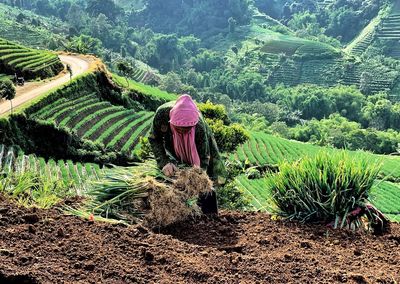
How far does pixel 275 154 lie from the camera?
163 ft

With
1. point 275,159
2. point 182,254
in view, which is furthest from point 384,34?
point 182,254

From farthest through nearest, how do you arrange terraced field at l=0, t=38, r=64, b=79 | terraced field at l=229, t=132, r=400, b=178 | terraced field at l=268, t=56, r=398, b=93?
terraced field at l=268, t=56, r=398, b=93 → terraced field at l=229, t=132, r=400, b=178 → terraced field at l=0, t=38, r=64, b=79

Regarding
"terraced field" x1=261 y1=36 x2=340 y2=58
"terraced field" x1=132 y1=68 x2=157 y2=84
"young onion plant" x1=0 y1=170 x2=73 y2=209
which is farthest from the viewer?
"terraced field" x1=261 y1=36 x2=340 y2=58

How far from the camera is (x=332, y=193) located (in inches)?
200

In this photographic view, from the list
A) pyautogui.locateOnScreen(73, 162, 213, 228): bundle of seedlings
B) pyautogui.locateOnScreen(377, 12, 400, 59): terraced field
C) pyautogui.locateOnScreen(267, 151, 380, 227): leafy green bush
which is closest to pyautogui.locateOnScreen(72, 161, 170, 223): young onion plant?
pyautogui.locateOnScreen(73, 162, 213, 228): bundle of seedlings

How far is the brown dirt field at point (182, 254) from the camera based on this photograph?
3.67 m

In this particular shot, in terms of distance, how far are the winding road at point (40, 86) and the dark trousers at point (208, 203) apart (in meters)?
27.5

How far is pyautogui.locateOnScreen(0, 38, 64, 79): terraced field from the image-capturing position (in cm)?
4159

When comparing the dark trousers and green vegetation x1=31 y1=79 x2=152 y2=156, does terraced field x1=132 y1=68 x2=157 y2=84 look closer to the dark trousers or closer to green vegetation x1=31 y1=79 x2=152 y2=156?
green vegetation x1=31 y1=79 x2=152 y2=156

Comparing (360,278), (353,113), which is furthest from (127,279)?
(353,113)

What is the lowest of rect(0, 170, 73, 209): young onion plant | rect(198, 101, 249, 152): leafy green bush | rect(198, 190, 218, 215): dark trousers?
rect(198, 101, 249, 152): leafy green bush

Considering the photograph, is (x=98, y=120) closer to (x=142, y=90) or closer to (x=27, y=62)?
(x=27, y=62)

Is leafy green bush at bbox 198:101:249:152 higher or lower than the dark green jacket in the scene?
lower

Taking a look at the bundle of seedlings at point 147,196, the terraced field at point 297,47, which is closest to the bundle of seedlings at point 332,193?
the bundle of seedlings at point 147,196
